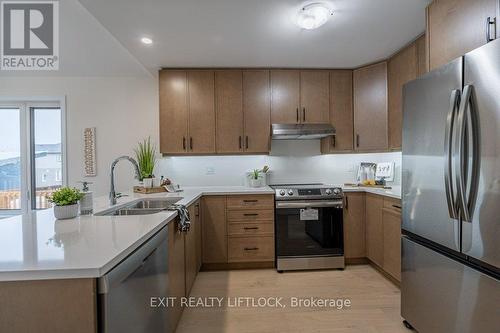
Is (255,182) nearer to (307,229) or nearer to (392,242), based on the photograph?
(307,229)

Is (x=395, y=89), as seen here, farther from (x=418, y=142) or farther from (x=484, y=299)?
(x=484, y=299)

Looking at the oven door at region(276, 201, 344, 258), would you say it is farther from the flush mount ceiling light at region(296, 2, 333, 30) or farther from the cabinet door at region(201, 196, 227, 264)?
the flush mount ceiling light at region(296, 2, 333, 30)

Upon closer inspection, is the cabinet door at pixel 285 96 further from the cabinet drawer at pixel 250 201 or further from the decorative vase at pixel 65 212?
the decorative vase at pixel 65 212

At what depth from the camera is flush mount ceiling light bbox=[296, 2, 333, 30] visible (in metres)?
1.85

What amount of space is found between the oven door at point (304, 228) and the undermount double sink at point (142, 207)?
1210 mm

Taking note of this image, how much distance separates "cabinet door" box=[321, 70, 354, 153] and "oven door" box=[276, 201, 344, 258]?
0.89 metres

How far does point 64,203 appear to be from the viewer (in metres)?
1.42

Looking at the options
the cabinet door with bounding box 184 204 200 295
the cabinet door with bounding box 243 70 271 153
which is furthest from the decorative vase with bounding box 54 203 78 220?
the cabinet door with bounding box 243 70 271 153

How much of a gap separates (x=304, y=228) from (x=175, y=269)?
5.26 feet

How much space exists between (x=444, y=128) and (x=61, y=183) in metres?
4.31

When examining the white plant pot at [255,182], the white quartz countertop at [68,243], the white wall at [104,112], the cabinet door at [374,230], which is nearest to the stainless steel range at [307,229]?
the cabinet door at [374,230]

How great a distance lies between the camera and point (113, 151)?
346 centimetres

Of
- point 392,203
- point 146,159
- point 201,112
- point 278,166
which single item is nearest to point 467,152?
point 392,203

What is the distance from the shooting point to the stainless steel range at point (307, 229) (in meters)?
2.84
